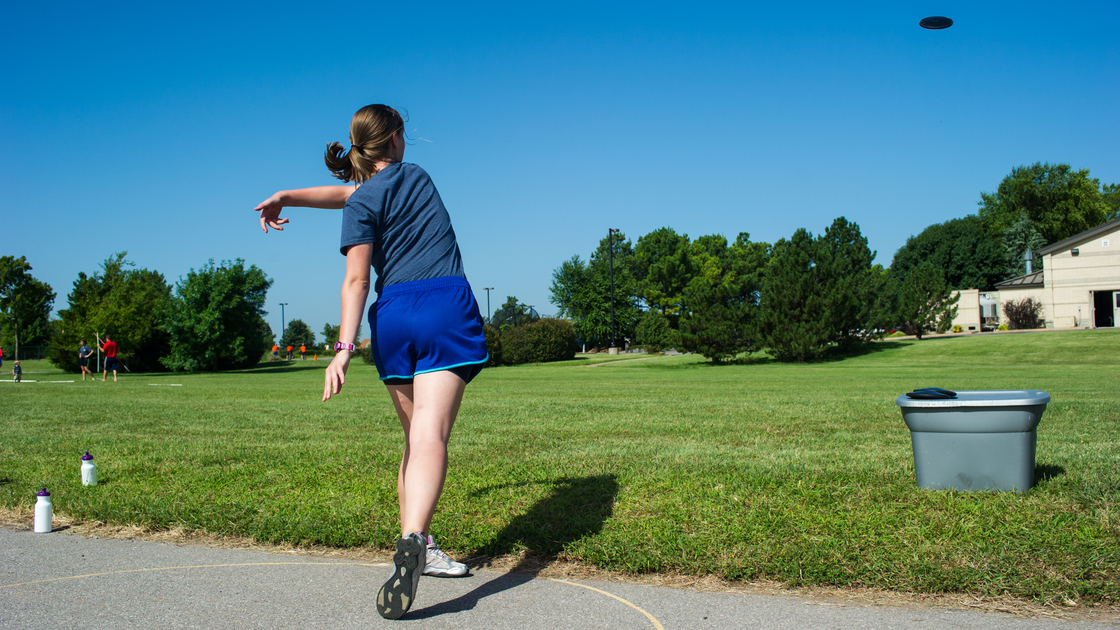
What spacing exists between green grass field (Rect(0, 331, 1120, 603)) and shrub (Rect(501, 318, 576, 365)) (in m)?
35.3

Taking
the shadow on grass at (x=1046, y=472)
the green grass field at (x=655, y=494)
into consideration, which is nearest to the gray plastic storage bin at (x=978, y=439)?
the green grass field at (x=655, y=494)

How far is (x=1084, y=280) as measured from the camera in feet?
156

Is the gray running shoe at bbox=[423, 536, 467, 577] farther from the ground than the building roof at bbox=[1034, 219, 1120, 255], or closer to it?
closer to it

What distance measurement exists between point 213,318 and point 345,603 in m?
46.1

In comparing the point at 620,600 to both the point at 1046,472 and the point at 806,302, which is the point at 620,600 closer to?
the point at 1046,472

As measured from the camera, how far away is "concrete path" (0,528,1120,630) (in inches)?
111

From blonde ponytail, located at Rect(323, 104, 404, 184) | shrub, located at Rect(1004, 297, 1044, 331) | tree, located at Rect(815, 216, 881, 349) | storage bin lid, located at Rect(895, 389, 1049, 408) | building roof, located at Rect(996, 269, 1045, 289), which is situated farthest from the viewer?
building roof, located at Rect(996, 269, 1045, 289)

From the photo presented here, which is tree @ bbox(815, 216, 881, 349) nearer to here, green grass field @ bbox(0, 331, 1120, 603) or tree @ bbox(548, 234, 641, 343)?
green grass field @ bbox(0, 331, 1120, 603)

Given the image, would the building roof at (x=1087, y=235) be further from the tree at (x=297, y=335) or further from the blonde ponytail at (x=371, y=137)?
the tree at (x=297, y=335)

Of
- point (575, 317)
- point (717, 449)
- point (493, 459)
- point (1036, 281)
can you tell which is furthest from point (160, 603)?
point (575, 317)

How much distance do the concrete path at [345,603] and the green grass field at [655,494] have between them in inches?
12.6

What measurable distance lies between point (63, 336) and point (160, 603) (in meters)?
46.1

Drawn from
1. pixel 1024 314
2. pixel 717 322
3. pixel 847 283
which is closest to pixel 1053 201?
pixel 1024 314

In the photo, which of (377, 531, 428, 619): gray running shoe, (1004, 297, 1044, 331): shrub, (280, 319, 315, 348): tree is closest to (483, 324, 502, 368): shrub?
(1004, 297, 1044, 331): shrub
